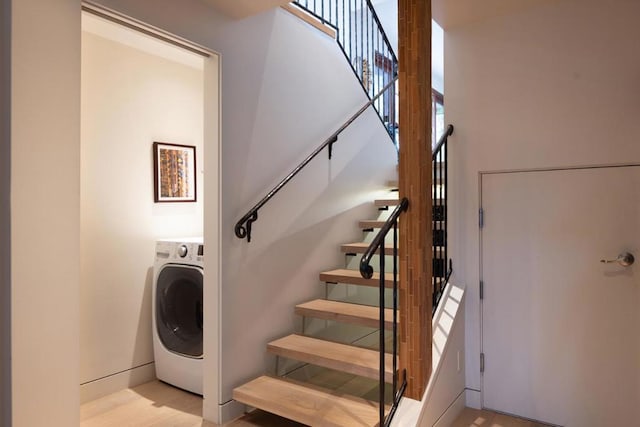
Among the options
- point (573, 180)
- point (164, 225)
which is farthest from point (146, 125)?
point (573, 180)

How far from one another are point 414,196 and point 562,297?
1.23 metres

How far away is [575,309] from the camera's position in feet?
8.26

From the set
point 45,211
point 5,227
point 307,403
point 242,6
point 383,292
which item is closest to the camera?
point 5,227

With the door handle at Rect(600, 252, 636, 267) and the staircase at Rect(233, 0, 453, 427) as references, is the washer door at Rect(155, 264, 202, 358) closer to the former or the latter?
the staircase at Rect(233, 0, 453, 427)

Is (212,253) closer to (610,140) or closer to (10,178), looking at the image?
(10,178)

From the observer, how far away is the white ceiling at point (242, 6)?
238 centimetres

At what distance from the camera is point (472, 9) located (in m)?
2.66

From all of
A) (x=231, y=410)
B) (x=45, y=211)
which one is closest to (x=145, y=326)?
(x=231, y=410)

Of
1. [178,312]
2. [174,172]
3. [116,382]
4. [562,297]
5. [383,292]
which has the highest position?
[174,172]

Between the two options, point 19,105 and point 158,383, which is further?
point 158,383

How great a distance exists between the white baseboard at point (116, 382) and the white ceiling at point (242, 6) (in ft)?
8.15

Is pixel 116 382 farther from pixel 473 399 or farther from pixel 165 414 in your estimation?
pixel 473 399

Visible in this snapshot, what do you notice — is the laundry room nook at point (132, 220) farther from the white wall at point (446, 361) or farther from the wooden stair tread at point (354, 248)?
the white wall at point (446, 361)

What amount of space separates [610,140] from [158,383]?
332cm
